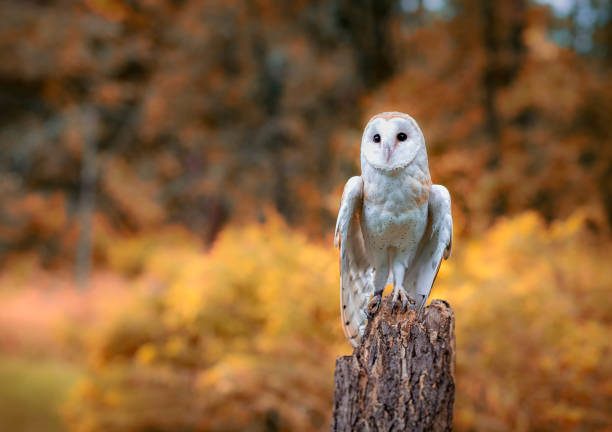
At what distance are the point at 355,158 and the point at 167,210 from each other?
18.6ft

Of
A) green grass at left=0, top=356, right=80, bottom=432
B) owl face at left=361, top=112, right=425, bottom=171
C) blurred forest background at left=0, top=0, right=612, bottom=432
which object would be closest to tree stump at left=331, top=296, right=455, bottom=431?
owl face at left=361, top=112, right=425, bottom=171

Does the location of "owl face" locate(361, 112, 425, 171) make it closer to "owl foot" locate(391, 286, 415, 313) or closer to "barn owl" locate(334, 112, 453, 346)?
"barn owl" locate(334, 112, 453, 346)

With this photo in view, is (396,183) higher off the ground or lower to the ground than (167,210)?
lower

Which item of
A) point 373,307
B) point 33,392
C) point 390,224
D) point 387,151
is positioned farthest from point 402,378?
point 33,392

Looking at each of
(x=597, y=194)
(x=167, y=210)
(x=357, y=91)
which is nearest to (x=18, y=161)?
(x=167, y=210)

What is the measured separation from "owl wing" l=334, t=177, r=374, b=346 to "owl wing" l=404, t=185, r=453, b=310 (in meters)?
0.17

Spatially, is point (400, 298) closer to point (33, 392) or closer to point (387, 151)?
point (387, 151)

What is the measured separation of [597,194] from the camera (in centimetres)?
580

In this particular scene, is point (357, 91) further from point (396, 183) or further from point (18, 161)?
point (18, 161)

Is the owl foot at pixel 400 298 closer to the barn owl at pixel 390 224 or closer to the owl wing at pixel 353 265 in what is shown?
the barn owl at pixel 390 224

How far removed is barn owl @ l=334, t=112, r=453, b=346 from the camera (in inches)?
58.2

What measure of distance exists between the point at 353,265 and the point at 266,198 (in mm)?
5250

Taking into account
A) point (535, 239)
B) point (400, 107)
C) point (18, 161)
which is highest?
point (18, 161)

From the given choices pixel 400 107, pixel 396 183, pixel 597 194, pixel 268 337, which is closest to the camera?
pixel 396 183
